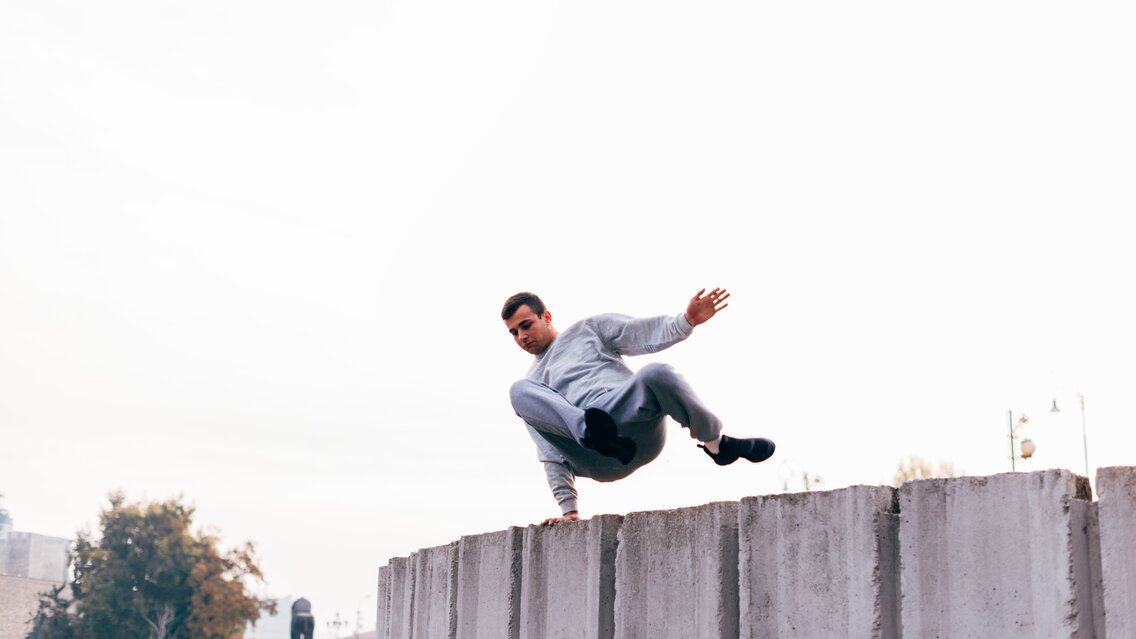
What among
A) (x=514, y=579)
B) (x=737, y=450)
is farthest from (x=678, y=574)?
(x=514, y=579)

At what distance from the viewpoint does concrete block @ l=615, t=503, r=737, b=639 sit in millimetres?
5418

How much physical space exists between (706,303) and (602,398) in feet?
2.43

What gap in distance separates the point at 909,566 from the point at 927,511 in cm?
21

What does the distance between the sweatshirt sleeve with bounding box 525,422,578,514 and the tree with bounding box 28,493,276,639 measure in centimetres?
4692

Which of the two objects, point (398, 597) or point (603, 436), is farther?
point (398, 597)

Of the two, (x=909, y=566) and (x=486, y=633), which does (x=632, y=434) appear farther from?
(x=909, y=566)

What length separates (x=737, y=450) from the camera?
6.21 metres

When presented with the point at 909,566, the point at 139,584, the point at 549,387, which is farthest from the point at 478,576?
the point at 139,584

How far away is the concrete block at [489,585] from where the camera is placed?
6887mm

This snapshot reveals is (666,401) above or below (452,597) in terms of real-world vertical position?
above

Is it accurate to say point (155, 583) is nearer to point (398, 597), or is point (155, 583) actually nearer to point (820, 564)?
point (398, 597)

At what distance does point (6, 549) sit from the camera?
8750 cm

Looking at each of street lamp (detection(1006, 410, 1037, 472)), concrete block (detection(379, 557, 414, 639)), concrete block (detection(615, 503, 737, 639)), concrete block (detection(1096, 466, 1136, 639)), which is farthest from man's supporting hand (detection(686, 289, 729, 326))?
street lamp (detection(1006, 410, 1037, 472))

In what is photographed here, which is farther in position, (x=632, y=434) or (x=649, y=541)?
(x=632, y=434)
